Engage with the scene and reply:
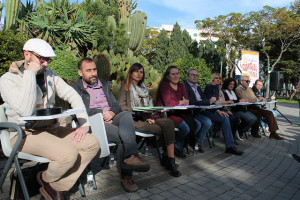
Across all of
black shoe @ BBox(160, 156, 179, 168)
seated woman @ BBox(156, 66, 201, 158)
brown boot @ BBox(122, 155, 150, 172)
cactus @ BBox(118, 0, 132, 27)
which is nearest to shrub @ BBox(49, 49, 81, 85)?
seated woman @ BBox(156, 66, 201, 158)

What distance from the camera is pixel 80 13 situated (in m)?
12.1

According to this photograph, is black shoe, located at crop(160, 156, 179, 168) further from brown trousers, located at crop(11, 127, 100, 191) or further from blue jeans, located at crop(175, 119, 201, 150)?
brown trousers, located at crop(11, 127, 100, 191)

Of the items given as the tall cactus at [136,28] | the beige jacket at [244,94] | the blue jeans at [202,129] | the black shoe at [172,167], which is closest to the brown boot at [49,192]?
the black shoe at [172,167]

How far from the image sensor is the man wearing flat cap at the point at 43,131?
231 centimetres

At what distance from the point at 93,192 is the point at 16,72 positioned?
1.62 metres

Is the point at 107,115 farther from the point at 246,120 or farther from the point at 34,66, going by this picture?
the point at 246,120

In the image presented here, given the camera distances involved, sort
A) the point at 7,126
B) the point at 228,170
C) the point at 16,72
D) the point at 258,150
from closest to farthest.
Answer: the point at 7,126
the point at 16,72
the point at 228,170
the point at 258,150

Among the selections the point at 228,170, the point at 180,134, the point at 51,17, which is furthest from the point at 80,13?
the point at 228,170

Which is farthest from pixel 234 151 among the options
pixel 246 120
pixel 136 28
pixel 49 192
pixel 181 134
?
pixel 136 28

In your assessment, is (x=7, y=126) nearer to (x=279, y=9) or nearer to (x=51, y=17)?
(x=51, y=17)

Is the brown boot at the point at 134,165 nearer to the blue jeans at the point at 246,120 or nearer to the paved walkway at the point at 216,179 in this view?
the paved walkway at the point at 216,179

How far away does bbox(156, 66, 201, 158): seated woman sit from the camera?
432 centimetres

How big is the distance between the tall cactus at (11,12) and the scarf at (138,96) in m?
8.46

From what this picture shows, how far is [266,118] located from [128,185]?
513 cm
